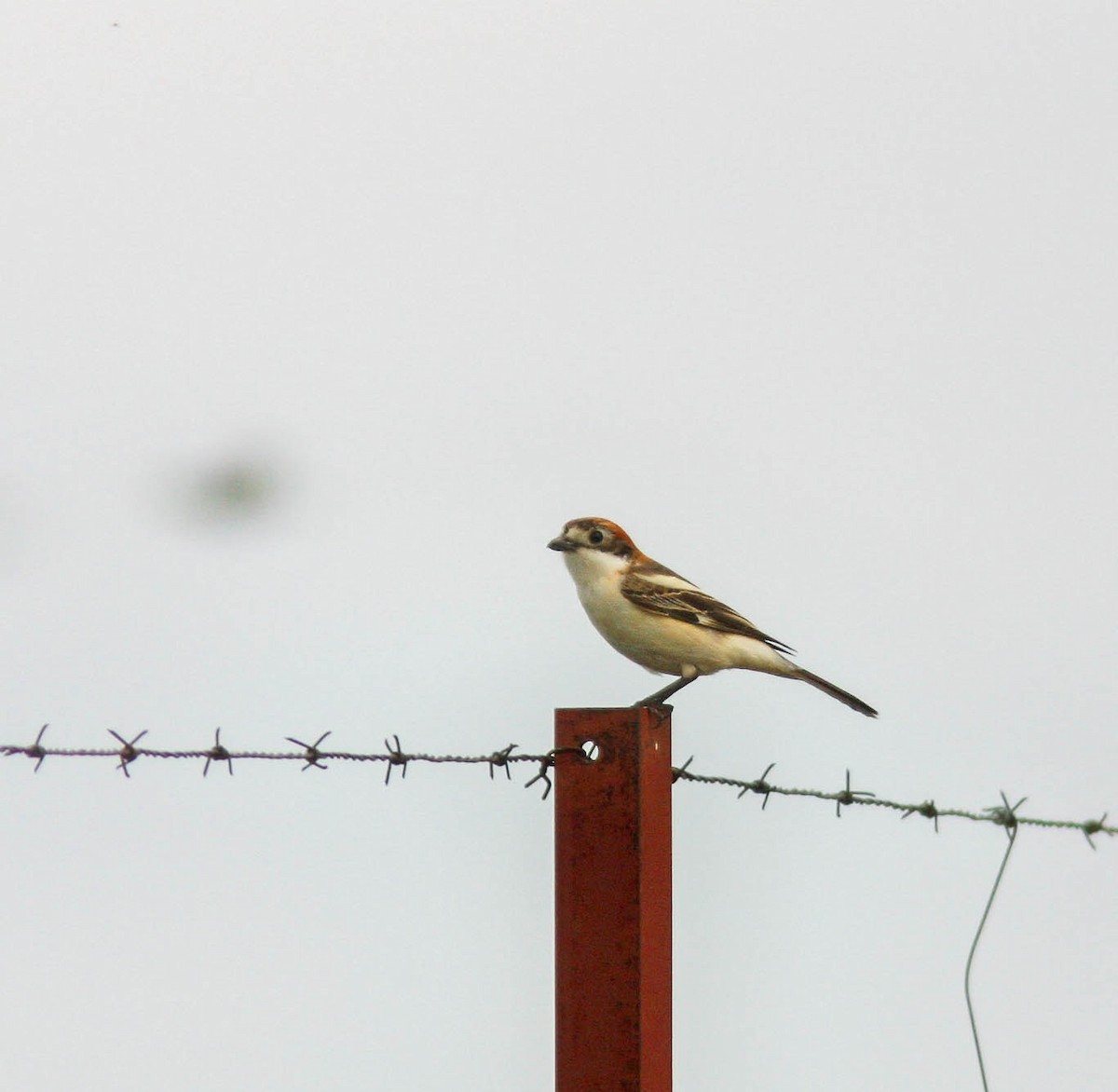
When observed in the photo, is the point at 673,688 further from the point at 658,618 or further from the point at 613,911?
the point at 613,911

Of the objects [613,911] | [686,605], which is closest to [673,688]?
[686,605]

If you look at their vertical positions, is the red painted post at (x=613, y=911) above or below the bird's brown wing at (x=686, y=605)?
below

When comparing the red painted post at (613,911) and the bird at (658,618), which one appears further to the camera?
the bird at (658,618)

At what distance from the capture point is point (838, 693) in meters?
8.59

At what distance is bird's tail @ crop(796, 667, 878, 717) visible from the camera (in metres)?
8.53

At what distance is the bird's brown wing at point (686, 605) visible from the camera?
8.01 meters

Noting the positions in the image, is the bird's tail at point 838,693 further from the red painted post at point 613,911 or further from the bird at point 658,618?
the red painted post at point 613,911

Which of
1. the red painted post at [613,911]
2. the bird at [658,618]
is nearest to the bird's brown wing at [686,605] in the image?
the bird at [658,618]

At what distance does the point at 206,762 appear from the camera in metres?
5.37

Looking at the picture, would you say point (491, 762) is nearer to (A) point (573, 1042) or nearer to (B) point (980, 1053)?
(A) point (573, 1042)

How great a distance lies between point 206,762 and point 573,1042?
5.74 ft

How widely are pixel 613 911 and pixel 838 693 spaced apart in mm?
4569

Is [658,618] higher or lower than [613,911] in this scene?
higher

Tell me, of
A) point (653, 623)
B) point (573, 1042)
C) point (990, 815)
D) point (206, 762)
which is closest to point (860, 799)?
→ point (990, 815)
